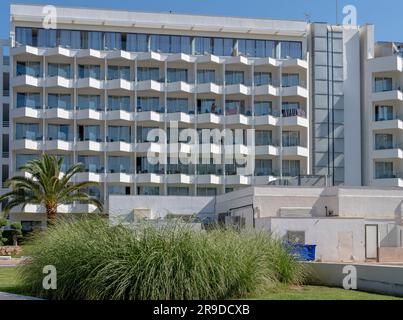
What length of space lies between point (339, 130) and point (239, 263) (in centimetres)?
5302

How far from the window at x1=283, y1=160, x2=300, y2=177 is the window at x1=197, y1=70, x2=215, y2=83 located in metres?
11.3

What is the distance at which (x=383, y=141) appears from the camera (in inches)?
2623

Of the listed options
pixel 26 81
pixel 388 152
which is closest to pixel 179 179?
pixel 26 81

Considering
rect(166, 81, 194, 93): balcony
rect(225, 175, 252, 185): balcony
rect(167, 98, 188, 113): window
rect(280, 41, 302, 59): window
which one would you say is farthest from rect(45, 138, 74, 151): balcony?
rect(280, 41, 302, 59): window

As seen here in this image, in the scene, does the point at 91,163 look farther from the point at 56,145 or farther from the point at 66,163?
the point at 56,145

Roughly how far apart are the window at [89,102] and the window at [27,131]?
4.88 meters

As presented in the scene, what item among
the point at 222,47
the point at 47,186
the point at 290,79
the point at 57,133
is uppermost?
the point at 222,47

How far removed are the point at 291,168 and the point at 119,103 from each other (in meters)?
18.6

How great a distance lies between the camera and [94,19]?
65500 mm

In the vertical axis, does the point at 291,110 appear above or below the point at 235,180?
above

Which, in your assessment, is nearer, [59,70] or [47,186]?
[47,186]

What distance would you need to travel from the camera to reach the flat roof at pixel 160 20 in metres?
64.7

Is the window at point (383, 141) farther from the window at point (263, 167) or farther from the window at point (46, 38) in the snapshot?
the window at point (46, 38)
